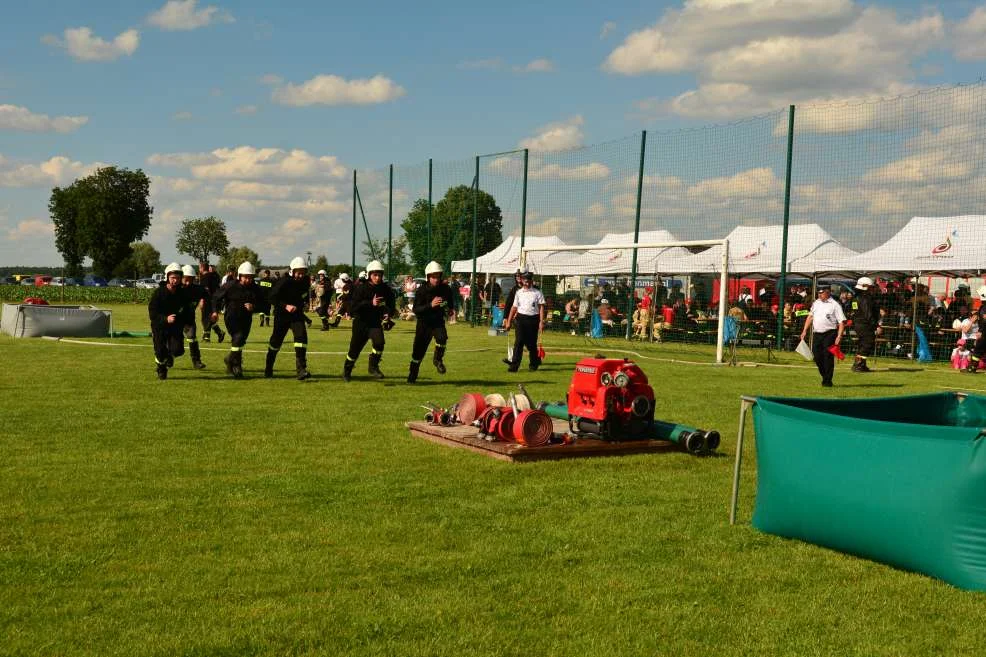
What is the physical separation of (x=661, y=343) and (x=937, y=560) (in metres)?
24.5

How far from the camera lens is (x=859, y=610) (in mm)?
5719

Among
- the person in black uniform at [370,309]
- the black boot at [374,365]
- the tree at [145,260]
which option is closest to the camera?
the person in black uniform at [370,309]

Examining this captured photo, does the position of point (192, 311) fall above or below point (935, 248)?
below

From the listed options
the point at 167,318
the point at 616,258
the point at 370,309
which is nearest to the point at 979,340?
the point at 616,258

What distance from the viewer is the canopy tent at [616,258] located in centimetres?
3206

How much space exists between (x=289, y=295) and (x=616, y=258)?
60.2 ft

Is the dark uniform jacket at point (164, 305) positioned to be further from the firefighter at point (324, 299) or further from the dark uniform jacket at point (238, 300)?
the firefighter at point (324, 299)

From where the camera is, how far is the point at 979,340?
23453 mm

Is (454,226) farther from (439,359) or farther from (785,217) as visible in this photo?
(439,359)

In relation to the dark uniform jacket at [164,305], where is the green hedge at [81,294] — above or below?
below

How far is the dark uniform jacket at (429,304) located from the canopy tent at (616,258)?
1234 cm

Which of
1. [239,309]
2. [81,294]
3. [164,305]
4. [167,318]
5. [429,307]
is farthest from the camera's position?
[81,294]

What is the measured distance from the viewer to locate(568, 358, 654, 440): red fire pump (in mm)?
10711

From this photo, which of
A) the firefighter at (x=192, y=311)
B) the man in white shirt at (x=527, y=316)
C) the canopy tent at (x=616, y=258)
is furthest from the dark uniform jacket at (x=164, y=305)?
the canopy tent at (x=616, y=258)
